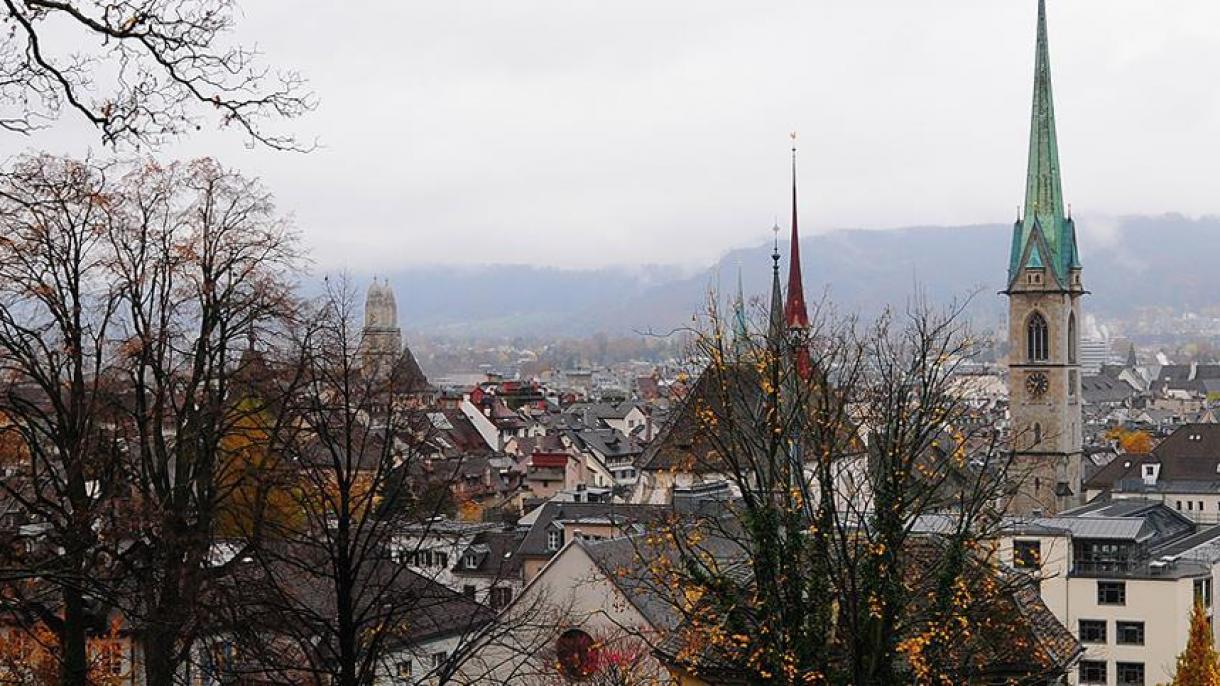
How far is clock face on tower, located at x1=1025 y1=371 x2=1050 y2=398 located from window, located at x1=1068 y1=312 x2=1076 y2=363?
1.52 metres

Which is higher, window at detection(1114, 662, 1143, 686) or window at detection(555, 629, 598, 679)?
window at detection(555, 629, 598, 679)

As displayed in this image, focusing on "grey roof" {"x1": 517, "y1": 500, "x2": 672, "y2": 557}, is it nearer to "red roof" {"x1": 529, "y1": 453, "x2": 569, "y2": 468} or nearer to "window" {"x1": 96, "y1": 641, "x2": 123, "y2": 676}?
"window" {"x1": 96, "y1": 641, "x2": 123, "y2": 676}

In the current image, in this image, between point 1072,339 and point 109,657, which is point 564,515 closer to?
point 109,657

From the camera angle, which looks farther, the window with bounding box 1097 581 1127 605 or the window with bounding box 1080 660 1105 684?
the window with bounding box 1097 581 1127 605

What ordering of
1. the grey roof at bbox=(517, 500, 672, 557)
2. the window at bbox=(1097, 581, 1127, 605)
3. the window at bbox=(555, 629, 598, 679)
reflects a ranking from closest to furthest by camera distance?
the window at bbox=(555, 629, 598, 679) → the window at bbox=(1097, 581, 1127, 605) → the grey roof at bbox=(517, 500, 672, 557)

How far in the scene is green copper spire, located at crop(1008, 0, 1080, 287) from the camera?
81625 mm

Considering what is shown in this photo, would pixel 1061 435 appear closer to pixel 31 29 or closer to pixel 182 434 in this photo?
pixel 182 434

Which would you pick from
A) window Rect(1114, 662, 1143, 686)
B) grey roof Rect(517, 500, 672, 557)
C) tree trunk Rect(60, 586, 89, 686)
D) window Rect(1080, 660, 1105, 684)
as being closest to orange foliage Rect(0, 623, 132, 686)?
tree trunk Rect(60, 586, 89, 686)

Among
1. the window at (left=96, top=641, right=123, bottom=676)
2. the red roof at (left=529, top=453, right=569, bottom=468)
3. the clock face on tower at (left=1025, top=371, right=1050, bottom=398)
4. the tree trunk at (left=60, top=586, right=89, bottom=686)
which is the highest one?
the tree trunk at (left=60, top=586, right=89, bottom=686)

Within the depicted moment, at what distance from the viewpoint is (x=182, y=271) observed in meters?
21.3

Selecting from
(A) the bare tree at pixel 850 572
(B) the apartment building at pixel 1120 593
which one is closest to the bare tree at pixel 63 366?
(A) the bare tree at pixel 850 572

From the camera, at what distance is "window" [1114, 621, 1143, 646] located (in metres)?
46.1

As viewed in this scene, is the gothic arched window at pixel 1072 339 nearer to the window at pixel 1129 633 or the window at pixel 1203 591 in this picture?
the window at pixel 1203 591

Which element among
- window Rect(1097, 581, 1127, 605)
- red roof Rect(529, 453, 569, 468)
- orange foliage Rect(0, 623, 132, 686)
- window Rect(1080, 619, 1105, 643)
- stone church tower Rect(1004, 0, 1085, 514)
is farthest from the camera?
red roof Rect(529, 453, 569, 468)
